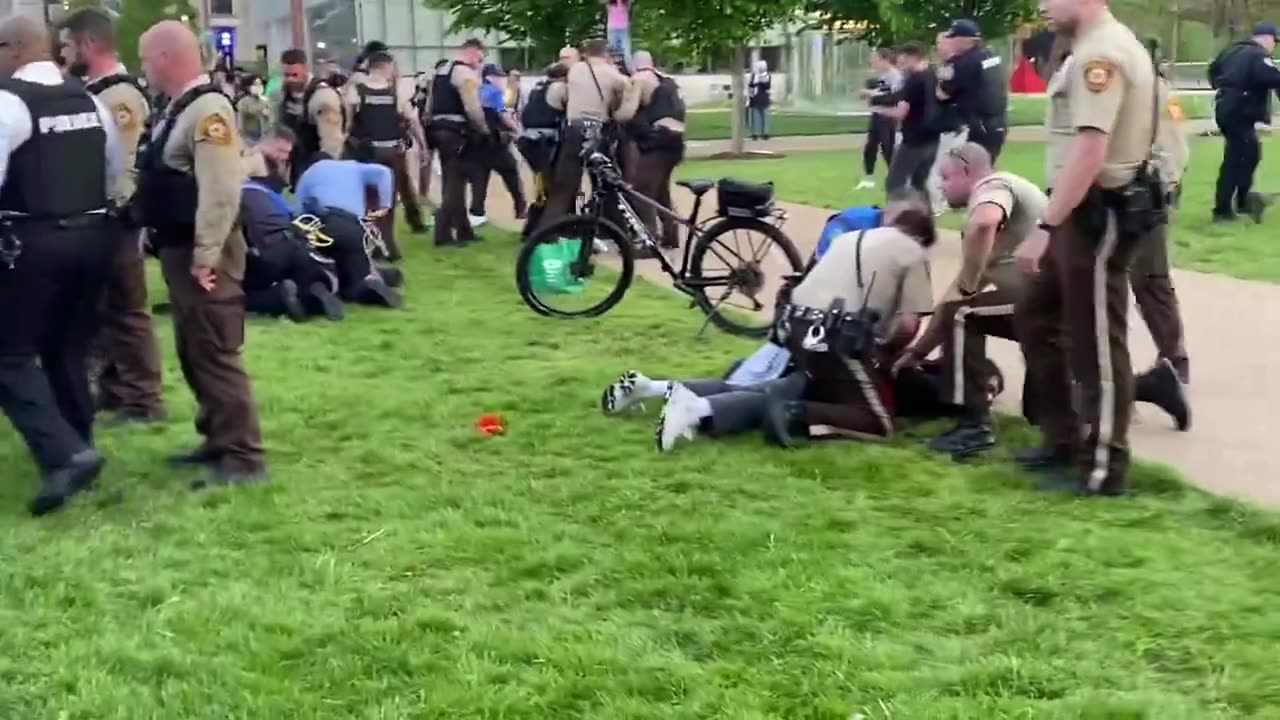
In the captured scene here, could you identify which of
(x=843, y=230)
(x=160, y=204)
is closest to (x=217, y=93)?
(x=160, y=204)

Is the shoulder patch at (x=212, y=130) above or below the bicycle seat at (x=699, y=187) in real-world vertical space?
above

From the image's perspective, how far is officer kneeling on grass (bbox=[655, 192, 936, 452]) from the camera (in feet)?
21.7

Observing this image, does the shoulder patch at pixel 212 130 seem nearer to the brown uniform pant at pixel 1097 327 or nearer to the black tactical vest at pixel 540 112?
the brown uniform pant at pixel 1097 327

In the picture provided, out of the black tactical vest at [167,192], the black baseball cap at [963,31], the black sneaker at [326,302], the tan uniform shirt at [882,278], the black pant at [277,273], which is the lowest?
the black sneaker at [326,302]

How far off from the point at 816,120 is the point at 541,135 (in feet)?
92.6

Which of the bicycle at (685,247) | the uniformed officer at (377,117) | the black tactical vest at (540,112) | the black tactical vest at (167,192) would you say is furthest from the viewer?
the black tactical vest at (540,112)

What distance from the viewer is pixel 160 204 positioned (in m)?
5.98

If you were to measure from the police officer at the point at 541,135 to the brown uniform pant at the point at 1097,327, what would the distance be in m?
7.65

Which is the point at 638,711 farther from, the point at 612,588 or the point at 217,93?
the point at 217,93

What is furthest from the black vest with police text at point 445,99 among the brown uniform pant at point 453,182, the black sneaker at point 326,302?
the black sneaker at point 326,302

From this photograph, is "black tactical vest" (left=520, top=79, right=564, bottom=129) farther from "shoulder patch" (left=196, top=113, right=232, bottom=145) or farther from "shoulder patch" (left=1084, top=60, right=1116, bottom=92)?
"shoulder patch" (left=1084, top=60, right=1116, bottom=92)

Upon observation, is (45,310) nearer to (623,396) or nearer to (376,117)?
(623,396)

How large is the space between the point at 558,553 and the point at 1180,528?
220 cm

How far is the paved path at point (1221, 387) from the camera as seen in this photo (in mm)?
6234
